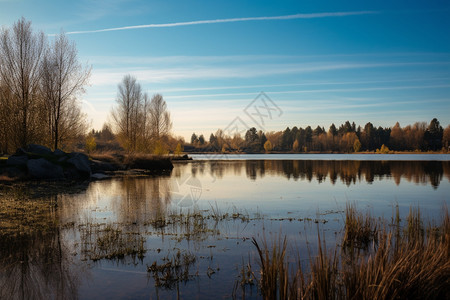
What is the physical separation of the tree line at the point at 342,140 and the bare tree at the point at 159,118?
152 feet

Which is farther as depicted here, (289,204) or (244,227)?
(289,204)

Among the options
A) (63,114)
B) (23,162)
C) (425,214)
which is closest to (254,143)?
(63,114)

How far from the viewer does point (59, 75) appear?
109ft

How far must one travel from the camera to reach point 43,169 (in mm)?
25672

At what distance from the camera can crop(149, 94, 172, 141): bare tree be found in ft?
209

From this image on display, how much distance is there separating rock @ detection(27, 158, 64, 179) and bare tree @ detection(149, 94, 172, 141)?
119 feet

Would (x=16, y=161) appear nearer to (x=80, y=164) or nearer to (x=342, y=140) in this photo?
(x=80, y=164)

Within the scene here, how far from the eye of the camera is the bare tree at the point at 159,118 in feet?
209

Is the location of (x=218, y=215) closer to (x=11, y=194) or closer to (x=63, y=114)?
(x=11, y=194)

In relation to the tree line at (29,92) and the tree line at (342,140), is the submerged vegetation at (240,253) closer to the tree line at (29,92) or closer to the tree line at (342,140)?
the tree line at (29,92)

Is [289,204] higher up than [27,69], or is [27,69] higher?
[27,69]

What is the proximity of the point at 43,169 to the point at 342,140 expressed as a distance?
131 meters

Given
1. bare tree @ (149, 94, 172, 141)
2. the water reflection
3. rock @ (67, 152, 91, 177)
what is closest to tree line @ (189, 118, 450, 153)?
bare tree @ (149, 94, 172, 141)

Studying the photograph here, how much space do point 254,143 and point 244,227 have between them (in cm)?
13481
